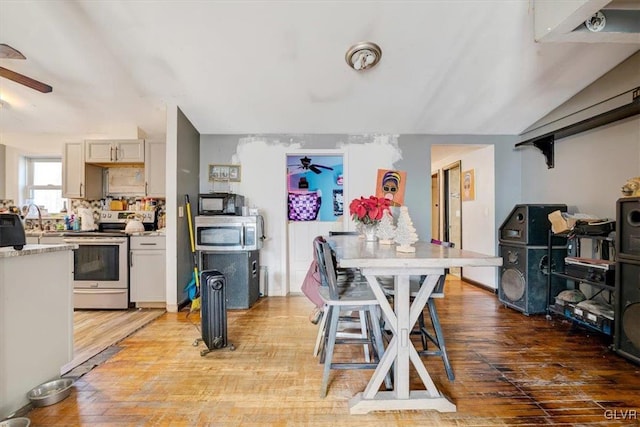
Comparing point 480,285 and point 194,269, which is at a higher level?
point 194,269

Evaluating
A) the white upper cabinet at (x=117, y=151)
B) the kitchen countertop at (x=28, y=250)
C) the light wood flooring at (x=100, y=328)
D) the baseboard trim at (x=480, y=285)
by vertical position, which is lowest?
the light wood flooring at (x=100, y=328)

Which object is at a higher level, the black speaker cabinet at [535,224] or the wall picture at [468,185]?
the wall picture at [468,185]

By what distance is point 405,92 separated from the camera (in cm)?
336

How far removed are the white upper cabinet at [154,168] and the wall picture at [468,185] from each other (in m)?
4.55

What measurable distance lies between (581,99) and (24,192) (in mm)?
7342

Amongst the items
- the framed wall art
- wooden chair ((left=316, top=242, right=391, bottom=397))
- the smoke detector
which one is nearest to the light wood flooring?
the framed wall art

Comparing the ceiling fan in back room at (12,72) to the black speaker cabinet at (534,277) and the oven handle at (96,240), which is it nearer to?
the oven handle at (96,240)

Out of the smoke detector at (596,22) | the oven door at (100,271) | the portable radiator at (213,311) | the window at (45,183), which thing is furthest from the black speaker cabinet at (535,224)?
the window at (45,183)

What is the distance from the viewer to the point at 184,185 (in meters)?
3.83

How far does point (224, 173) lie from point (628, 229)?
4.24m

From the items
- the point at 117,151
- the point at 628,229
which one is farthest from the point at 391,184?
Answer: the point at 117,151

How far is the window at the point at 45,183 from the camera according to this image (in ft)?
14.7

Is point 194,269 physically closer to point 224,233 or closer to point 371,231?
point 224,233

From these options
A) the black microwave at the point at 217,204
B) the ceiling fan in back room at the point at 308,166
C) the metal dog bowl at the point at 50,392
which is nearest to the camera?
the metal dog bowl at the point at 50,392
